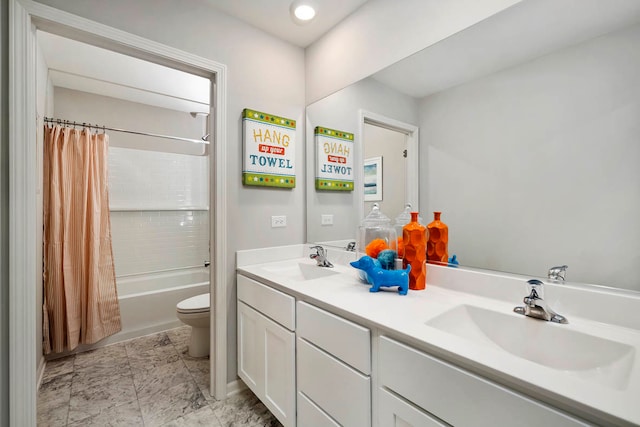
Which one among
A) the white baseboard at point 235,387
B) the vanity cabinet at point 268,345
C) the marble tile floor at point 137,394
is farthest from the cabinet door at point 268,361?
the marble tile floor at point 137,394

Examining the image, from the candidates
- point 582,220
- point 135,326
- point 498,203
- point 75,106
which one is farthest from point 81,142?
point 582,220

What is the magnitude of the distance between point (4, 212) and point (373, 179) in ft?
5.89

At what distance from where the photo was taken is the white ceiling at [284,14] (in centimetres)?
171

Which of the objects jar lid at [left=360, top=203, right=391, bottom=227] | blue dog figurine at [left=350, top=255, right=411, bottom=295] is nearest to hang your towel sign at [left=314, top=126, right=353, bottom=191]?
jar lid at [left=360, top=203, right=391, bottom=227]

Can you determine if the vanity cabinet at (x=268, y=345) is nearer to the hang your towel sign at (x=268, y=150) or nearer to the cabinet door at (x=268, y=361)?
the cabinet door at (x=268, y=361)

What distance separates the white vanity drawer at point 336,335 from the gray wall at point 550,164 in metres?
0.66

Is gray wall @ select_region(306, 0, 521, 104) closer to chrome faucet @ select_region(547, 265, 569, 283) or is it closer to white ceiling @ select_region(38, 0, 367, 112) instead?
white ceiling @ select_region(38, 0, 367, 112)

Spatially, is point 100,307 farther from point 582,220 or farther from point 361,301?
point 582,220

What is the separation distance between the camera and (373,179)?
1776mm

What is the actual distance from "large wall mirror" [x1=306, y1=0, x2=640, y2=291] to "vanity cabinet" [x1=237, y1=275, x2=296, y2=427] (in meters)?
0.89

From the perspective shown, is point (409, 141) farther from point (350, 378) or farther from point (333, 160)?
point (350, 378)

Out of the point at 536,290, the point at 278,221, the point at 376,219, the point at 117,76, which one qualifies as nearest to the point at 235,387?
the point at 278,221

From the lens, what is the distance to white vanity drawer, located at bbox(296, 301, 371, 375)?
3.20ft

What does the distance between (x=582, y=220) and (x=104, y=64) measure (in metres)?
3.32
